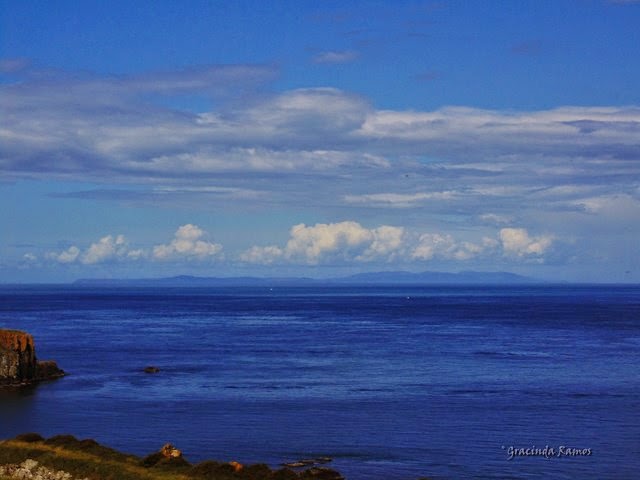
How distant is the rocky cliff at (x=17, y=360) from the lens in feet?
326

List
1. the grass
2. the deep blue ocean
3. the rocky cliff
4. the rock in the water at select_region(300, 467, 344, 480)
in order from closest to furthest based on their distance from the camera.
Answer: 1. the grass
2. the rock in the water at select_region(300, 467, 344, 480)
3. the deep blue ocean
4. the rocky cliff

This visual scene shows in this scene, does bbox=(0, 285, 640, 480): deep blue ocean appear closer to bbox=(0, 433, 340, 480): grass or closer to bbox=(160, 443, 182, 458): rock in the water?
bbox=(0, 433, 340, 480): grass

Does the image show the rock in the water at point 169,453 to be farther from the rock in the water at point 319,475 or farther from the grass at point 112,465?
the rock in the water at point 319,475

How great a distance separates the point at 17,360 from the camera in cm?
10119

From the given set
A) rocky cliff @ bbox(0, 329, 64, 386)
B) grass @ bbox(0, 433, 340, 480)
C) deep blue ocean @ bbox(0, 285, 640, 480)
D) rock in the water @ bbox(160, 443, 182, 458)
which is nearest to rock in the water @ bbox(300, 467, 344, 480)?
grass @ bbox(0, 433, 340, 480)

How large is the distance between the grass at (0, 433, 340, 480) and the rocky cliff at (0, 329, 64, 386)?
4562cm

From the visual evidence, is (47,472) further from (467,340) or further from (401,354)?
(467,340)

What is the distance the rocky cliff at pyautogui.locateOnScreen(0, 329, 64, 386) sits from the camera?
326 feet

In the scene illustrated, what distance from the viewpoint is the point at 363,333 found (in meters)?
179

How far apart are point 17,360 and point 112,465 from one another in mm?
55997

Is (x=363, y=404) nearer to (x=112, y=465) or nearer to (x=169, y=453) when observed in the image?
(x=169, y=453)

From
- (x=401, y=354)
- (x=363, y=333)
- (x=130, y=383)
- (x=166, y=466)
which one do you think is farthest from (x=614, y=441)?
(x=363, y=333)

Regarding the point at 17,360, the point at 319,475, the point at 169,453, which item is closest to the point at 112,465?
the point at 169,453

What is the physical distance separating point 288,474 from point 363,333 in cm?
13070
